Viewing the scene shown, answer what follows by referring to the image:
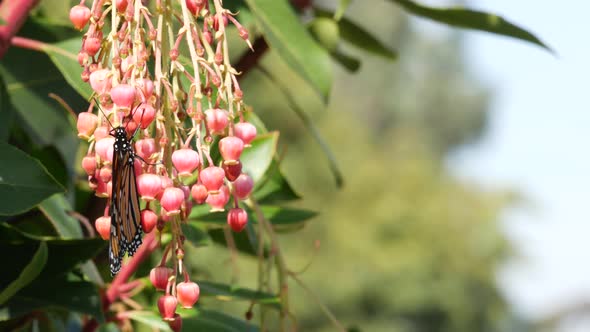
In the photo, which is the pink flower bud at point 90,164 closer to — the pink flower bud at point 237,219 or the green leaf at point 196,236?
the pink flower bud at point 237,219

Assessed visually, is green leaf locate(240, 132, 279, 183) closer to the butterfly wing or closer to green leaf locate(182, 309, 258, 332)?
green leaf locate(182, 309, 258, 332)

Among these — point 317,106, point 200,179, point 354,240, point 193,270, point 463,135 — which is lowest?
point 463,135

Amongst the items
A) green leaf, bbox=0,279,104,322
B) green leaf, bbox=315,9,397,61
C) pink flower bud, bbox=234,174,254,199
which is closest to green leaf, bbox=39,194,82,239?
green leaf, bbox=0,279,104,322

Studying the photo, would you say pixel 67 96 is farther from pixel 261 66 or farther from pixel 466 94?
pixel 466 94

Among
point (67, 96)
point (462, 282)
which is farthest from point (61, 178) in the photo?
point (462, 282)

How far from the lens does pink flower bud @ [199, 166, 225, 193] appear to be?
56 centimetres

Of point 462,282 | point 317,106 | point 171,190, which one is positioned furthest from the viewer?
point 462,282

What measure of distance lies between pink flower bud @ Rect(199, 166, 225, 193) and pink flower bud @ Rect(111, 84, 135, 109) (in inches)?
2.6

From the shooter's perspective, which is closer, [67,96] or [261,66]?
[67,96]

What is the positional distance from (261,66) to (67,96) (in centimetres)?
23

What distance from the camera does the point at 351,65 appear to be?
123 cm

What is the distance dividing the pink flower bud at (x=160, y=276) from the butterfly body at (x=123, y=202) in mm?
32

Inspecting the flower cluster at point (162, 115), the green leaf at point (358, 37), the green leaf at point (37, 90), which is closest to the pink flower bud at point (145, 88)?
the flower cluster at point (162, 115)

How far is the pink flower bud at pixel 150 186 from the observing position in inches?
21.2
